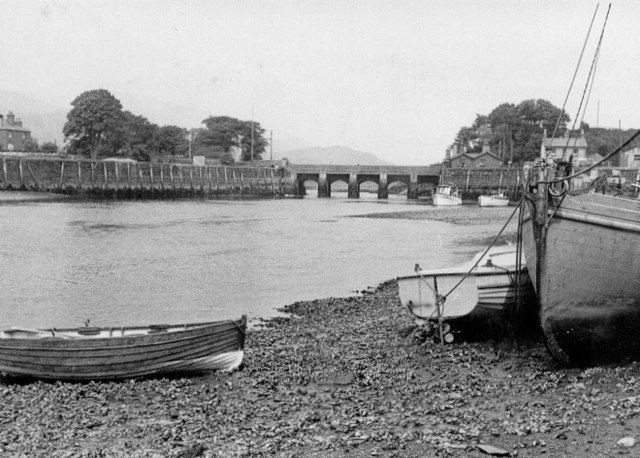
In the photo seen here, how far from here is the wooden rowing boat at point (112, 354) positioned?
1364 centimetres

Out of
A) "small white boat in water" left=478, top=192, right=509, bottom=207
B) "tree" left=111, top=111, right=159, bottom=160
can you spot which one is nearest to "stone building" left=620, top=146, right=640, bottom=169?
"small white boat in water" left=478, top=192, right=509, bottom=207

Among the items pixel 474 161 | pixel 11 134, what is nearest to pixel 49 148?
pixel 11 134

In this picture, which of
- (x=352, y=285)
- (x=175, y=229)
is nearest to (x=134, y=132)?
(x=175, y=229)

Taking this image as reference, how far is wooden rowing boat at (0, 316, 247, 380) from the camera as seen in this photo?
44.8 ft

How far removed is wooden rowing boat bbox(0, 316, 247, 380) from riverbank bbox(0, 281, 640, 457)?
30 cm

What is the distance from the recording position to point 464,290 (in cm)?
1559

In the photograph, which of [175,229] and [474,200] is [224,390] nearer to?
[175,229]

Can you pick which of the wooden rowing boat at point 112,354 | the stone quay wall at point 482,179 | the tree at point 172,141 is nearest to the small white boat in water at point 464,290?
the wooden rowing boat at point 112,354

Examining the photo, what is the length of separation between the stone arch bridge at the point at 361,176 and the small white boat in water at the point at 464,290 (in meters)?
101

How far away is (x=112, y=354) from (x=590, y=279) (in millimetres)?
9669

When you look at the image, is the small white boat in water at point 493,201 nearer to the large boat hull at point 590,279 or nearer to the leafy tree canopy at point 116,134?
the leafy tree canopy at point 116,134

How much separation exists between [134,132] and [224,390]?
120934mm

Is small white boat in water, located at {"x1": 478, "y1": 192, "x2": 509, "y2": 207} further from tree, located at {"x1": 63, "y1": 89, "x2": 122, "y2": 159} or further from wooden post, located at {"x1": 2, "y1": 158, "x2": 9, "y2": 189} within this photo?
tree, located at {"x1": 63, "y1": 89, "x2": 122, "y2": 159}

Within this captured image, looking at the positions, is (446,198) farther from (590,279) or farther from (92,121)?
(590,279)
